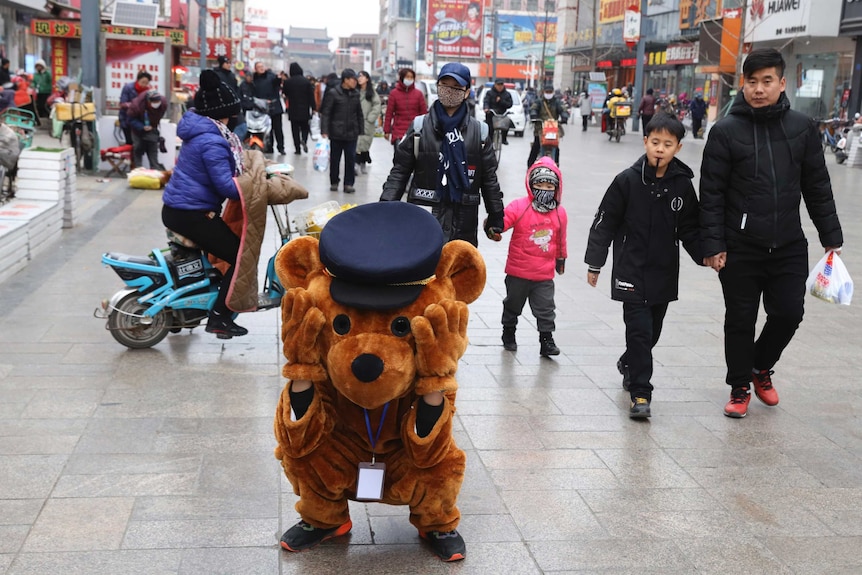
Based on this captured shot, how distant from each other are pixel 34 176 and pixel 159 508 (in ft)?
24.5

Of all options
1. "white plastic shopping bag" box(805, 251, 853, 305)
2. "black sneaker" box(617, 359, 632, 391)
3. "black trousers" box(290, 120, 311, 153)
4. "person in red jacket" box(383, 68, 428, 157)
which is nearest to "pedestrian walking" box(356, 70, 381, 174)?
"person in red jacket" box(383, 68, 428, 157)

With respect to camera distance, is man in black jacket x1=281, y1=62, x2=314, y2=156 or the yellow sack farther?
man in black jacket x1=281, y1=62, x2=314, y2=156

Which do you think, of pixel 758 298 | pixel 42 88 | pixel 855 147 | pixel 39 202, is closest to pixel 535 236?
pixel 758 298

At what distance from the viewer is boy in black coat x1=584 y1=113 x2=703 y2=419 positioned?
5.58 m

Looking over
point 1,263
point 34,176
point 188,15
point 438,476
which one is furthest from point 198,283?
point 188,15

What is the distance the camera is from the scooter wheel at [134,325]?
6531 millimetres

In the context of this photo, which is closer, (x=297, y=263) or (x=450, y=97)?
(x=297, y=263)

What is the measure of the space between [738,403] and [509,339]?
1.77 meters

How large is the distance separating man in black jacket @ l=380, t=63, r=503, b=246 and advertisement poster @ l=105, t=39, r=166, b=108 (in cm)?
1306

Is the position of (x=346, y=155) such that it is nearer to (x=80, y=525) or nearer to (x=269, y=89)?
(x=269, y=89)

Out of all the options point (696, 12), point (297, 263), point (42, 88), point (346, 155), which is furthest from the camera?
point (696, 12)

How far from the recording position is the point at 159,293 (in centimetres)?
657

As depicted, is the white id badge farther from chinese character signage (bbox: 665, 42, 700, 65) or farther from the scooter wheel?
chinese character signage (bbox: 665, 42, 700, 65)

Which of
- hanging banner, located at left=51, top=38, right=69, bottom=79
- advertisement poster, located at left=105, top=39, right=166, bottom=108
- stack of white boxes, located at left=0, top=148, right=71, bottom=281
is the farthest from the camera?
hanging banner, located at left=51, top=38, right=69, bottom=79
